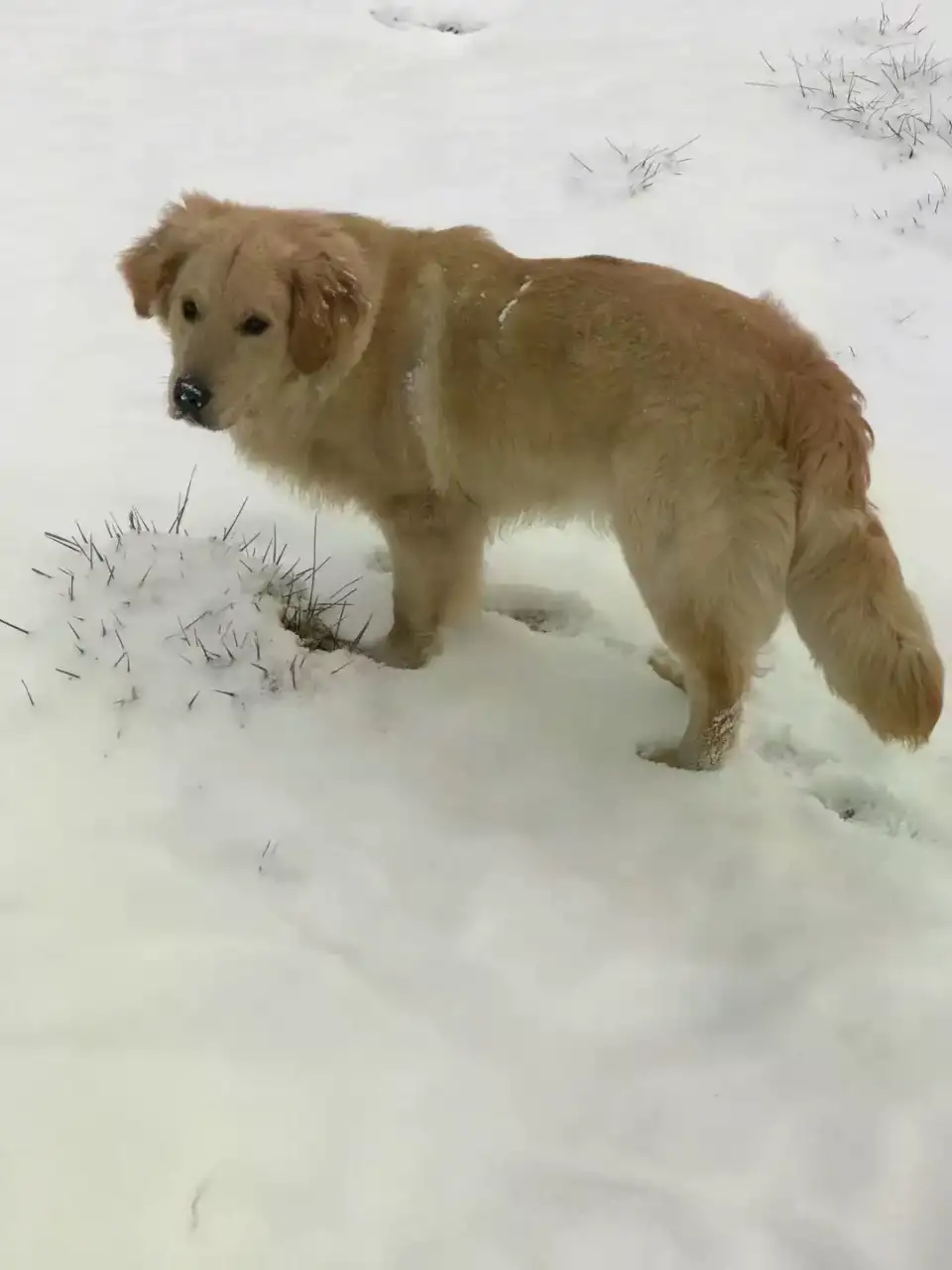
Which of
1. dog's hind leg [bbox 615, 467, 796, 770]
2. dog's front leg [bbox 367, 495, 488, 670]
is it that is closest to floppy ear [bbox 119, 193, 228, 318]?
dog's front leg [bbox 367, 495, 488, 670]

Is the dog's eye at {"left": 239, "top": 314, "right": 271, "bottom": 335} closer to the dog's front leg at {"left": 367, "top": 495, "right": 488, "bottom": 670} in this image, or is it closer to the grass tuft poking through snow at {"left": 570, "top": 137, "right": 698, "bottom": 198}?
the dog's front leg at {"left": 367, "top": 495, "right": 488, "bottom": 670}

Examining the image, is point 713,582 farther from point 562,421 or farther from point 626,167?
point 626,167

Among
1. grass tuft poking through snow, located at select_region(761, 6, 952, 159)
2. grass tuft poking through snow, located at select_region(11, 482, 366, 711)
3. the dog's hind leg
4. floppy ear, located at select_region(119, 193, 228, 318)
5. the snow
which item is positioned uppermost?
grass tuft poking through snow, located at select_region(761, 6, 952, 159)

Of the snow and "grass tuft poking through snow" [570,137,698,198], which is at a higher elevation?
"grass tuft poking through snow" [570,137,698,198]

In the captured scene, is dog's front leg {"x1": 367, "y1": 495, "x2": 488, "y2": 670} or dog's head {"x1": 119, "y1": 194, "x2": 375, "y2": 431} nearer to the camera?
dog's head {"x1": 119, "y1": 194, "x2": 375, "y2": 431}

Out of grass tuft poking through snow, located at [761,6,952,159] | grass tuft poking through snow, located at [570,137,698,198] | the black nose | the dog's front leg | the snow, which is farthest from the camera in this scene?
grass tuft poking through snow, located at [761,6,952,159]

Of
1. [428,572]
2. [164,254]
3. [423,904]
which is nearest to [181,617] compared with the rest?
[428,572]

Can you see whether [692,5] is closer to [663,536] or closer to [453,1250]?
[663,536]

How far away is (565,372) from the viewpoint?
2.36 m

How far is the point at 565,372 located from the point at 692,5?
18.7ft

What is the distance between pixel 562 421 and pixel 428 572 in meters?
0.63

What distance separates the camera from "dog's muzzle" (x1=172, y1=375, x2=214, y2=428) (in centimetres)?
235

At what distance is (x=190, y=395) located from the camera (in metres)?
2.36

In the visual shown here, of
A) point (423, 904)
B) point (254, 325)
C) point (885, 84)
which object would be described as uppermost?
point (885, 84)
